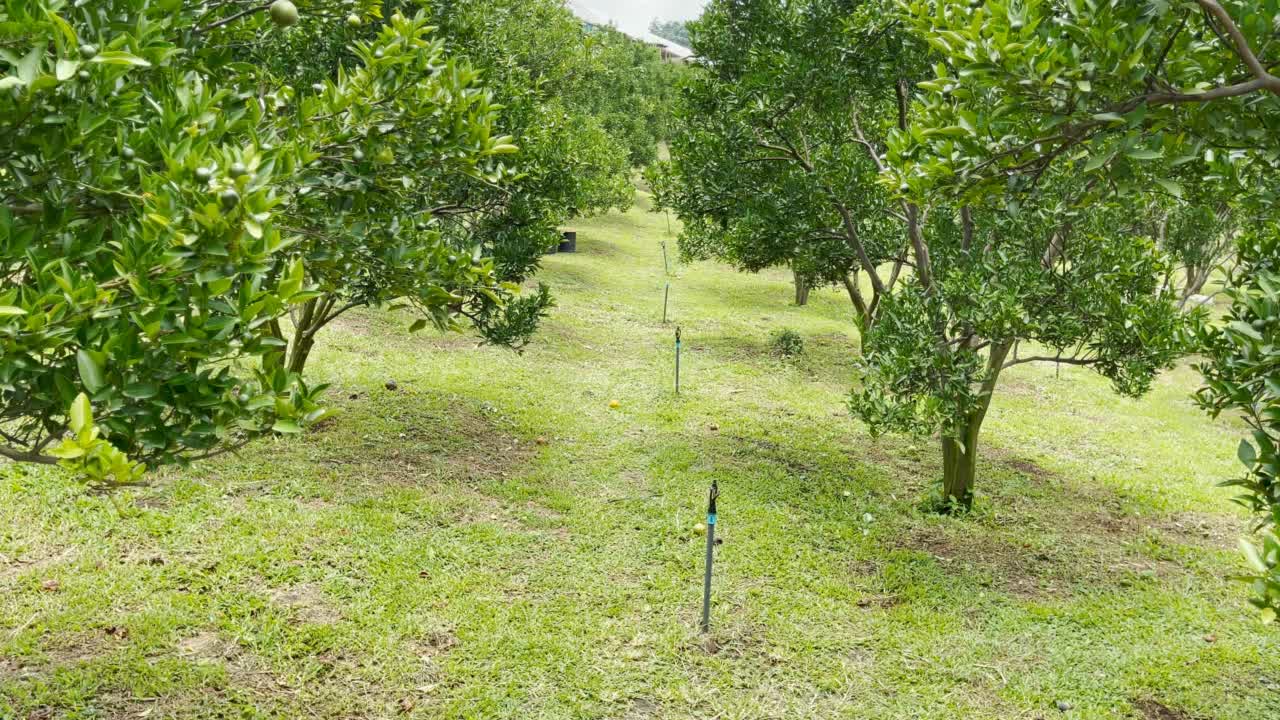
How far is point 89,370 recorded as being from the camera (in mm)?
3092

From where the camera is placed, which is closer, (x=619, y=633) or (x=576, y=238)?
(x=619, y=633)

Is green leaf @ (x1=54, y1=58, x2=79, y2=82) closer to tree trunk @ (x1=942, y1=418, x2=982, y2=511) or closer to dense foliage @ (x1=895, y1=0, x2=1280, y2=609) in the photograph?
dense foliage @ (x1=895, y1=0, x2=1280, y2=609)

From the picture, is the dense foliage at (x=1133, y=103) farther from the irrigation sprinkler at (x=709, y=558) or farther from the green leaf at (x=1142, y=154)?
the irrigation sprinkler at (x=709, y=558)

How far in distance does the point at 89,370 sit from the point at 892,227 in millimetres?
11597

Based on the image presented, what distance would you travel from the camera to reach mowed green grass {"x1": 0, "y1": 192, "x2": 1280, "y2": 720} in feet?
19.8

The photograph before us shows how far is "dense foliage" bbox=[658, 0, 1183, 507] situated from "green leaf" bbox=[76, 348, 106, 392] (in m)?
5.14

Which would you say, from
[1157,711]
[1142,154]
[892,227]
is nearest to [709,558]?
[1157,711]

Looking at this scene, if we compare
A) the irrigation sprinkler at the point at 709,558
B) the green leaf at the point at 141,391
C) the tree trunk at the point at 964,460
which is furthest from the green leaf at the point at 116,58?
the tree trunk at the point at 964,460

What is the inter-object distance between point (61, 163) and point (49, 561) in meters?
4.96

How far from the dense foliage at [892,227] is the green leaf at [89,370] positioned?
16.8ft

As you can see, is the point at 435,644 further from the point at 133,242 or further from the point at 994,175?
the point at 994,175

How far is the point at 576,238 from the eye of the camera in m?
34.9

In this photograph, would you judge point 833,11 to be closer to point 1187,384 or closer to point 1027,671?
point 1027,671

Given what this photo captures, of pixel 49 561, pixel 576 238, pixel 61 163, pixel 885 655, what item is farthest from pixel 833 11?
pixel 576 238
